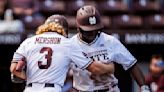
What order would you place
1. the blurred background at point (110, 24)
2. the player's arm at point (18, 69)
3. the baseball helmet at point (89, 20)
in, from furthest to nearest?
the blurred background at point (110, 24) < the baseball helmet at point (89, 20) < the player's arm at point (18, 69)

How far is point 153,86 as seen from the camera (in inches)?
356

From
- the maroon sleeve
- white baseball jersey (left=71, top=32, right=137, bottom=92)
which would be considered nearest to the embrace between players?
white baseball jersey (left=71, top=32, right=137, bottom=92)

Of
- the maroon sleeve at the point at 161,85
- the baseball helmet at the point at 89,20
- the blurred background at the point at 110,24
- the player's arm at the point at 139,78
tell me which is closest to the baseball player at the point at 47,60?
the baseball helmet at the point at 89,20

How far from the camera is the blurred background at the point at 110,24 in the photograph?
31.6ft

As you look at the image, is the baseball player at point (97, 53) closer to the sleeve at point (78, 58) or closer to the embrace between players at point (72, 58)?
the embrace between players at point (72, 58)

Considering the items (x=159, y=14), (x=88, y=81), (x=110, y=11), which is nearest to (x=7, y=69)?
(x=110, y=11)

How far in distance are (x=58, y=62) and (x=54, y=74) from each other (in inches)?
4.5

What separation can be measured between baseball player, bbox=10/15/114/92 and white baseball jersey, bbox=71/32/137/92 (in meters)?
0.31

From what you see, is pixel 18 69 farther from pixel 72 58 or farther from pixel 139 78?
pixel 139 78

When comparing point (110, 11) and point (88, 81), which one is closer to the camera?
point (88, 81)

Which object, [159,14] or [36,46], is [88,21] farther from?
[159,14]

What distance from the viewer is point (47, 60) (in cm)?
530

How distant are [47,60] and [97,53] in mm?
688

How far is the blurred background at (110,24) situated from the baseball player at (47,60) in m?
4.08
